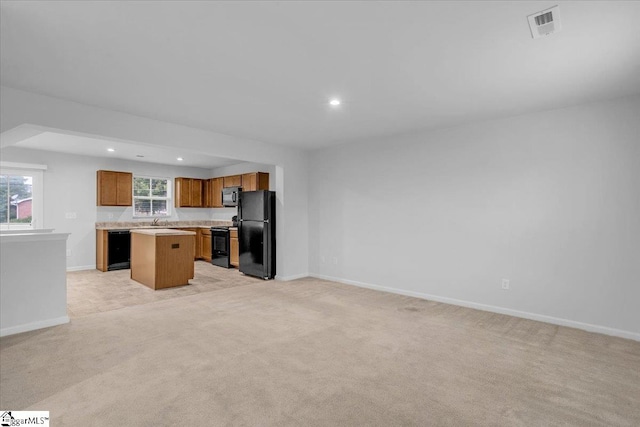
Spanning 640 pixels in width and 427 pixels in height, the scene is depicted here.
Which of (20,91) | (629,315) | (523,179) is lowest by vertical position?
(629,315)

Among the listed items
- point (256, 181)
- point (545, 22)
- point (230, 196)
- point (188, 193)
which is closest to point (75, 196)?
point (188, 193)

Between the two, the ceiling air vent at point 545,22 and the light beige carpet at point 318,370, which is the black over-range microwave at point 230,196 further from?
the ceiling air vent at point 545,22

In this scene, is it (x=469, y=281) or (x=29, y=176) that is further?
(x=29, y=176)

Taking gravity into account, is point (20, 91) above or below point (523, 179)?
above

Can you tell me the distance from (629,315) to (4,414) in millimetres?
5161

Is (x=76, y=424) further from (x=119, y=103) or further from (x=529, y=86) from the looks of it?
(x=529, y=86)

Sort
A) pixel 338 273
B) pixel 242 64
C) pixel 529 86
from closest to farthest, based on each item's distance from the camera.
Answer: pixel 242 64 → pixel 529 86 → pixel 338 273

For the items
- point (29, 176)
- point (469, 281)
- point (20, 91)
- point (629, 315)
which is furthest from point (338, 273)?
point (29, 176)

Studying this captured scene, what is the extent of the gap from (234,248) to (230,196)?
1277 millimetres

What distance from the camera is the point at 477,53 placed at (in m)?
2.41

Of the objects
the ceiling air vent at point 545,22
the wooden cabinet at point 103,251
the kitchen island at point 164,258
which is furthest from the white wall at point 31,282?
the ceiling air vent at point 545,22

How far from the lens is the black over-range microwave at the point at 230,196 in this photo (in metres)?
7.32

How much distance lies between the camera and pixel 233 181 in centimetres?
757

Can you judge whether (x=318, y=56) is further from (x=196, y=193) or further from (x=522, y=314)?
(x=196, y=193)
